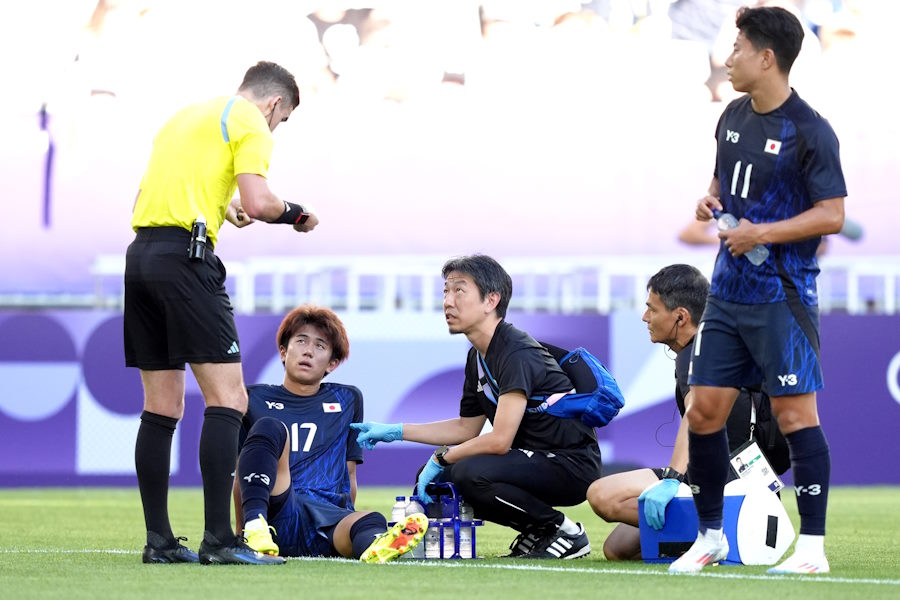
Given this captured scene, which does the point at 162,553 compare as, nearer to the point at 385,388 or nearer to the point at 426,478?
the point at 426,478

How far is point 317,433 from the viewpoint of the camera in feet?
21.1

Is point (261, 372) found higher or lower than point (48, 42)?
lower

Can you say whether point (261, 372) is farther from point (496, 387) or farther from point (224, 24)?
point (496, 387)

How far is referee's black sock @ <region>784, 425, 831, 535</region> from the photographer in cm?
520

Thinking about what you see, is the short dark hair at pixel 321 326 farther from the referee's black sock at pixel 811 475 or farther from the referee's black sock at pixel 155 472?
the referee's black sock at pixel 811 475

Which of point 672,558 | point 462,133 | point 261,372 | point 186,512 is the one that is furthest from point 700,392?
point 462,133

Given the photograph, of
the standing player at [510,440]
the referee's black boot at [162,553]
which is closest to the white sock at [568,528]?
the standing player at [510,440]

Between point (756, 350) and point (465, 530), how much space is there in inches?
60.8

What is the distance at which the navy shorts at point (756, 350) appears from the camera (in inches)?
205

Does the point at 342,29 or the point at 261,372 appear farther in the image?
the point at 342,29

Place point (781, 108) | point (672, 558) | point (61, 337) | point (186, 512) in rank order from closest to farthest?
point (781, 108) < point (672, 558) < point (186, 512) < point (61, 337)

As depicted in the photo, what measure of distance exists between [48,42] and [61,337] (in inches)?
214

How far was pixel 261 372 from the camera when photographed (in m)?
13.3

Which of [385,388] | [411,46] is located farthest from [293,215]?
[411,46]
